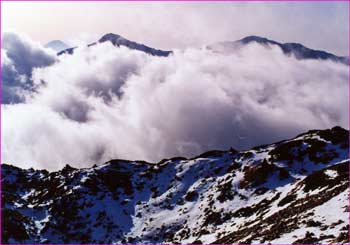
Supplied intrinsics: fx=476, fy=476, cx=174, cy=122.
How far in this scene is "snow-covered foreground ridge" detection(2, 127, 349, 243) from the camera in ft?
443

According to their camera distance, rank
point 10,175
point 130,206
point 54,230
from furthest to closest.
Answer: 1. point 10,175
2. point 130,206
3. point 54,230

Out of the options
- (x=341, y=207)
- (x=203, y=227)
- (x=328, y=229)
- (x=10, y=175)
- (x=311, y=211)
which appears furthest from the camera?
(x=10, y=175)

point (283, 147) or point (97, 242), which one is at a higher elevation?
point (283, 147)

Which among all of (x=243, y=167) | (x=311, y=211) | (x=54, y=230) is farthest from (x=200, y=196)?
(x=311, y=211)

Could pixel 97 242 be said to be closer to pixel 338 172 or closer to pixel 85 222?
pixel 85 222

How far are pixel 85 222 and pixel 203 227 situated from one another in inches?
1663

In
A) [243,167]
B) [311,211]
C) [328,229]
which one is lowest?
[328,229]

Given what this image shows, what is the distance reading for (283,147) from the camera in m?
174

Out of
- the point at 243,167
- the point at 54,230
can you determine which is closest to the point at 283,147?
the point at 243,167

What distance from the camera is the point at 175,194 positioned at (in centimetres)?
16825

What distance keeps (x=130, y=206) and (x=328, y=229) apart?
10592 cm

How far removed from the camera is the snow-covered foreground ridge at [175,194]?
13512 cm

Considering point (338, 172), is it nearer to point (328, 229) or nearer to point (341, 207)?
point (341, 207)

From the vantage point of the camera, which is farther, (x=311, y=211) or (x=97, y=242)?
(x=97, y=242)
